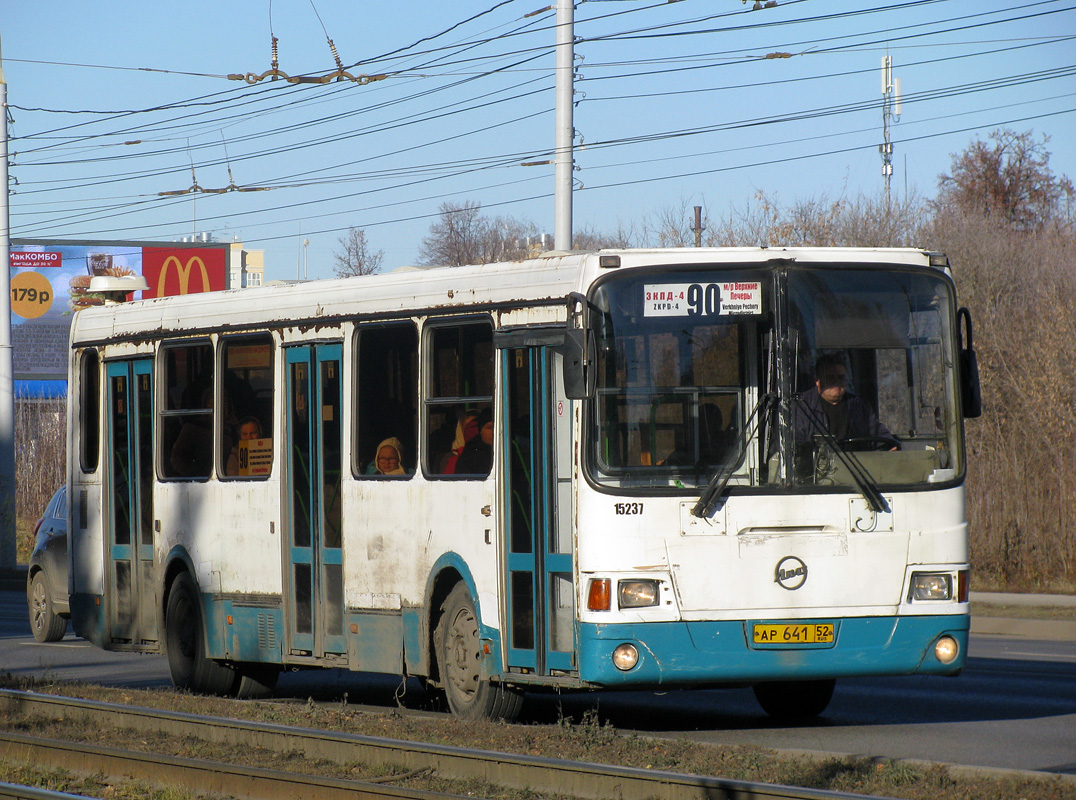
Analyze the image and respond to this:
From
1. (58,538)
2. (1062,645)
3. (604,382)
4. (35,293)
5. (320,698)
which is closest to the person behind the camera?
(604,382)

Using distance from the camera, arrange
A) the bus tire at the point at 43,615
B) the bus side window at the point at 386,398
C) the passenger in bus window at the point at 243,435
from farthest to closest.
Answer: the bus tire at the point at 43,615, the passenger in bus window at the point at 243,435, the bus side window at the point at 386,398

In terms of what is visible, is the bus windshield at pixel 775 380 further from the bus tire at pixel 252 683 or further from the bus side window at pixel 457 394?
the bus tire at pixel 252 683

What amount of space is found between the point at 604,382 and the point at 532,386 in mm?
696

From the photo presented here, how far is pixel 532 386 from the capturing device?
9.21 meters

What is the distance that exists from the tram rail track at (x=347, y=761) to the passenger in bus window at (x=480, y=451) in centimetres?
177

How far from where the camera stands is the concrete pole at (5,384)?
90.0 feet

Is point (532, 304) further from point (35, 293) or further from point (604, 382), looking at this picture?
point (35, 293)

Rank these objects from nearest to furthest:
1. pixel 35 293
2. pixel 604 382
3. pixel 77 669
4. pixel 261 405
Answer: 1. pixel 604 382
2. pixel 261 405
3. pixel 77 669
4. pixel 35 293

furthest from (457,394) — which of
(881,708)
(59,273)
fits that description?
(59,273)

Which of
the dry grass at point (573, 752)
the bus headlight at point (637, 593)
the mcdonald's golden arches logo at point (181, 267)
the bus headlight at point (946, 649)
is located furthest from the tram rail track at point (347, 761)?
the mcdonald's golden arches logo at point (181, 267)

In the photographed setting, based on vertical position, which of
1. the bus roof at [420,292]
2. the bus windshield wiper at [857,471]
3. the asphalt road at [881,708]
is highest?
the bus roof at [420,292]

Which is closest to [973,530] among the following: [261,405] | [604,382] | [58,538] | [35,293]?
[58,538]

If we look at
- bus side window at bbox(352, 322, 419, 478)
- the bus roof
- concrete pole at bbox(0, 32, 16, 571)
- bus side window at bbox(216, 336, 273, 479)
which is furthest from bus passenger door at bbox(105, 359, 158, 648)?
concrete pole at bbox(0, 32, 16, 571)

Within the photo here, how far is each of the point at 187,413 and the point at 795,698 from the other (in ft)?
16.6
